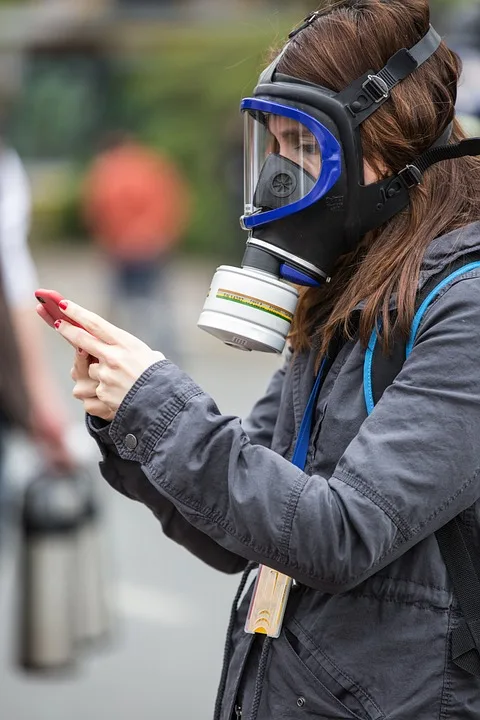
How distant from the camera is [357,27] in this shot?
6.19 feet

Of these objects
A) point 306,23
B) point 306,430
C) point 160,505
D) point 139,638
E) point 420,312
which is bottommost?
point 139,638

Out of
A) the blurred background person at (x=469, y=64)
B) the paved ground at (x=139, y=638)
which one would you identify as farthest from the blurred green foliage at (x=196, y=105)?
the blurred background person at (x=469, y=64)

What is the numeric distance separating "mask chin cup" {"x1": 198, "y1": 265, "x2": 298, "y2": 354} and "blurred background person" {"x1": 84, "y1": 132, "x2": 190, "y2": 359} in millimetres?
8556

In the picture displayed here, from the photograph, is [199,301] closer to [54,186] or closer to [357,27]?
[54,186]

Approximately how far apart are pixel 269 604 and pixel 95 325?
1.80 feet

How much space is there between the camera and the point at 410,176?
1.91m

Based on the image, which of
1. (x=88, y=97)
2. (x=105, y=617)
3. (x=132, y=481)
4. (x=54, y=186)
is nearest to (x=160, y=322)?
(x=105, y=617)

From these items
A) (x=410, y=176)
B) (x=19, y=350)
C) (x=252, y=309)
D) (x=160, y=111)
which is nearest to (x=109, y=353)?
(x=252, y=309)

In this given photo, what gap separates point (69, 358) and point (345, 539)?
32.5 feet

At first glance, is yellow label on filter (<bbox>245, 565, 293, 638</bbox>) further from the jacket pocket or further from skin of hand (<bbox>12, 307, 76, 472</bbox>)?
skin of hand (<bbox>12, 307, 76, 472</bbox>)

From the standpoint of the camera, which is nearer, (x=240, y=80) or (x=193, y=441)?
(x=193, y=441)

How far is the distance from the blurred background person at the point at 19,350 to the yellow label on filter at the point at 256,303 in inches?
82.6

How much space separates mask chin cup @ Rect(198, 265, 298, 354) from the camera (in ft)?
6.32

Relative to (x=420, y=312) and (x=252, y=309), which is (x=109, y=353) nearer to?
(x=252, y=309)
